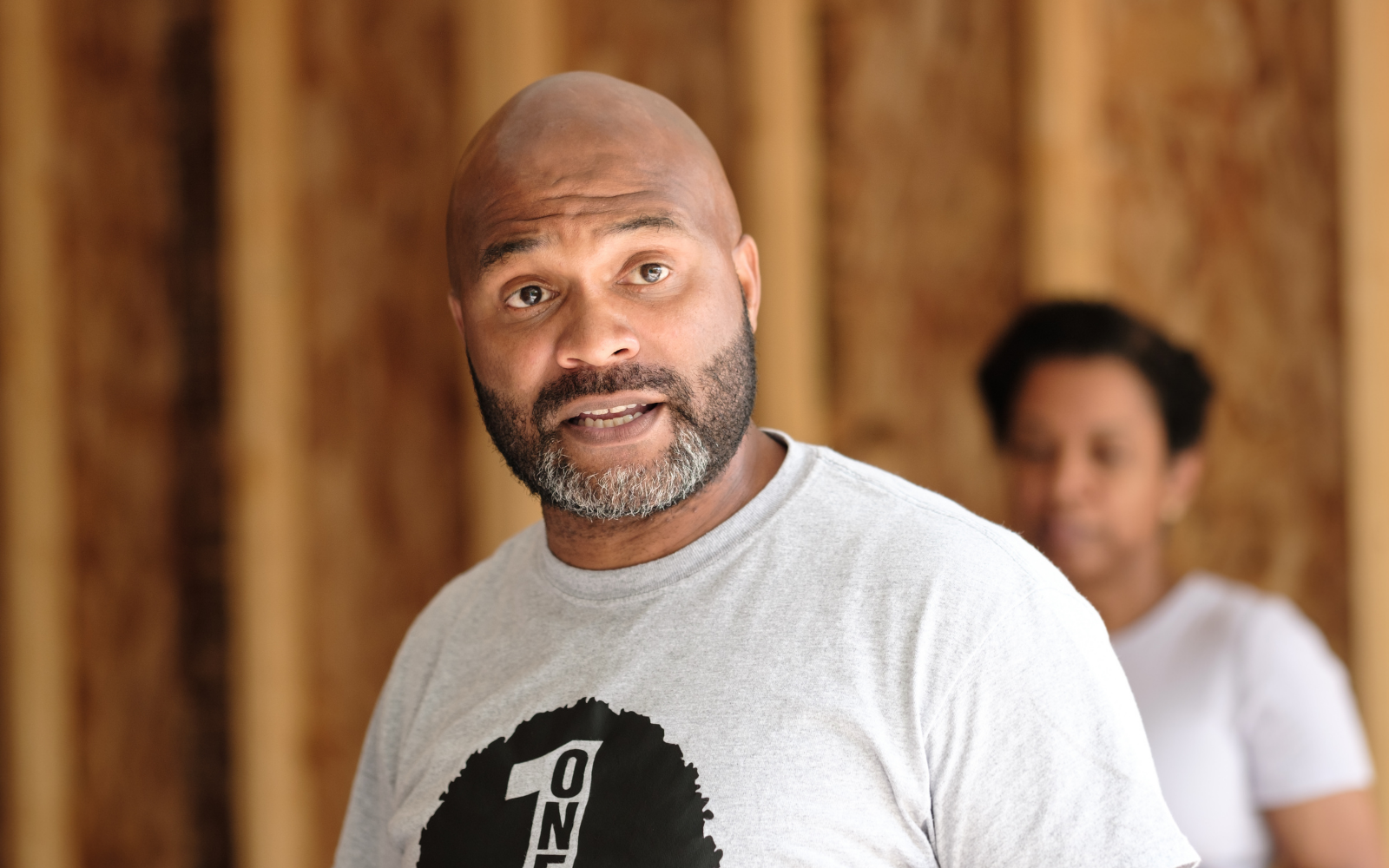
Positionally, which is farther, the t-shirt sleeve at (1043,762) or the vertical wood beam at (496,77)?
the vertical wood beam at (496,77)

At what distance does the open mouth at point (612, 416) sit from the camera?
3.30 feet

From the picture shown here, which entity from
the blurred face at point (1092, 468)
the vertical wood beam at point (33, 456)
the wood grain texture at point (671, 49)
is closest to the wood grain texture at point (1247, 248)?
the blurred face at point (1092, 468)

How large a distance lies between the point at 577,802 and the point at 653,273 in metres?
0.42

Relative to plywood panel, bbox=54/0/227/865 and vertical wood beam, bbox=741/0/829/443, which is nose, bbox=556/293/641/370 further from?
plywood panel, bbox=54/0/227/865

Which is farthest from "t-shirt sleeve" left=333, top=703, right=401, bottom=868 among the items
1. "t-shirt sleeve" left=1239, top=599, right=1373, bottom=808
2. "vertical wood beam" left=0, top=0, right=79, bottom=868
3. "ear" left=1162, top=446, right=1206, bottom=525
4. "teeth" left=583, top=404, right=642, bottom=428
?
"vertical wood beam" left=0, top=0, right=79, bottom=868

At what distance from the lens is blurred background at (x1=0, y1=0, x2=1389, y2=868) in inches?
88.3

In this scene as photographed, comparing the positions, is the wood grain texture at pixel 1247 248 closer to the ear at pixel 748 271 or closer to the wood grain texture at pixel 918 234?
the wood grain texture at pixel 918 234

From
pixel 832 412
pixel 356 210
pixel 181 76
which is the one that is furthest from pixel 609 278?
pixel 181 76

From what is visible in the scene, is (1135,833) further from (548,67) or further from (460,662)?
(548,67)

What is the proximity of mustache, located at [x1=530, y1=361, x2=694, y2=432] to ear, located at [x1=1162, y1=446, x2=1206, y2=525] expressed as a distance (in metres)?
1.23

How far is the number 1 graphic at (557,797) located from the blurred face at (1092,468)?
1.16m

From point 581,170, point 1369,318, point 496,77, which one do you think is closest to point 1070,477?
point 1369,318

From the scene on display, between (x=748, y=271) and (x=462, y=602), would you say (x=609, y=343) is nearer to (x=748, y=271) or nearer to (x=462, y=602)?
(x=748, y=271)

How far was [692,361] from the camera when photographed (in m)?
1.01
